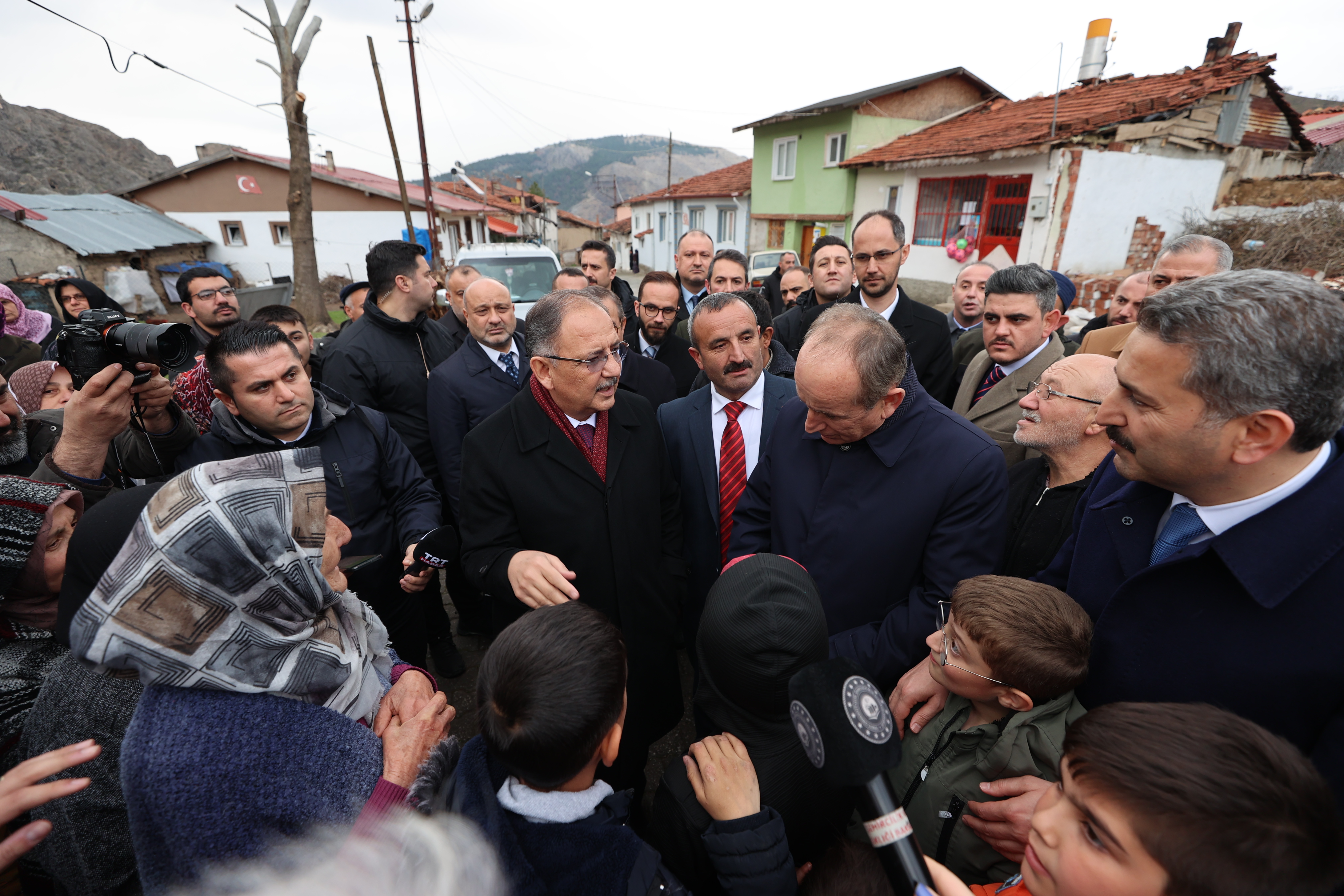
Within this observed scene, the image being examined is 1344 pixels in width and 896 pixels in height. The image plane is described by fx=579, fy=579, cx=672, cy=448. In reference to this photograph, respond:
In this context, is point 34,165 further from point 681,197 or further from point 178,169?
point 681,197

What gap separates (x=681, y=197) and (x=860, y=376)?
95.0 ft

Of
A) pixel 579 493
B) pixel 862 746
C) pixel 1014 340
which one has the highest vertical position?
pixel 1014 340

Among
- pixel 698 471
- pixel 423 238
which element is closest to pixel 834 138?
pixel 423 238

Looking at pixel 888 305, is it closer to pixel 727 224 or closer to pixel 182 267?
pixel 727 224

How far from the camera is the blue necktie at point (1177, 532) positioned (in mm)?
1410

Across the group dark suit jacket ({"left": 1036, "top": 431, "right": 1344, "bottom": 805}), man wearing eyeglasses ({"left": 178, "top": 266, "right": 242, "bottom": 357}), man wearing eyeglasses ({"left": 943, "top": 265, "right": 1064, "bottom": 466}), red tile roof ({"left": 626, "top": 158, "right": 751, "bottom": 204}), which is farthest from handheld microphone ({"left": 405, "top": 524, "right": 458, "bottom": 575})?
red tile roof ({"left": 626, "top": 158, "right": 751, "bottom": 204})

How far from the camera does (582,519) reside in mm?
2223

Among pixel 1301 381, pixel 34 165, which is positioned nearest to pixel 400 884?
pixel 1301 381

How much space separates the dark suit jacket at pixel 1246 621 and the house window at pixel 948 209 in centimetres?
1368

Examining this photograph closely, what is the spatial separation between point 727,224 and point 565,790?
28.5 metres

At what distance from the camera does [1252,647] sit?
125cm

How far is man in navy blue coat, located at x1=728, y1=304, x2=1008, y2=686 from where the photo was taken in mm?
1868

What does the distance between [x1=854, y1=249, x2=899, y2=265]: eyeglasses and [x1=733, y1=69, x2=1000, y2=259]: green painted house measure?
13.0m

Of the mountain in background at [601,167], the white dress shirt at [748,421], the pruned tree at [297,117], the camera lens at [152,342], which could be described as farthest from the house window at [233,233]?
the mountain in background at [601,167]
